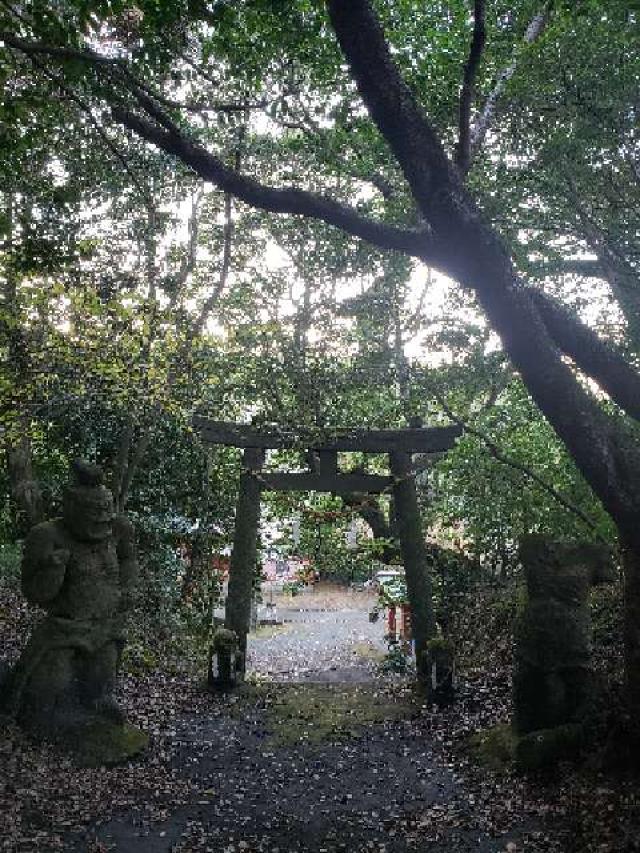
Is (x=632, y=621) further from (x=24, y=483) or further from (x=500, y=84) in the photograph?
(x=24, y=483)

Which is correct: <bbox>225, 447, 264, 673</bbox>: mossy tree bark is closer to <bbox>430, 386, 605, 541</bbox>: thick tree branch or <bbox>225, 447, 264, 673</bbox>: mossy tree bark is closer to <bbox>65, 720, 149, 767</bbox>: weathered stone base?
<bbox>65, 720, 149, 767</bbox>: weathered stone base

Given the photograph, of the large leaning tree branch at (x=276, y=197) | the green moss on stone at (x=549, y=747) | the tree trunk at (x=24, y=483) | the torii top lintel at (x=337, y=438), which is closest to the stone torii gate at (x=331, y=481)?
the torii top lintel at (x=337, y=438)

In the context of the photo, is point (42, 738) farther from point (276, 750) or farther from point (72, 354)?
point (72, 354)

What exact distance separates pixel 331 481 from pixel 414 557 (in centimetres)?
187

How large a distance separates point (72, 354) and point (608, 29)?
22.1 feet

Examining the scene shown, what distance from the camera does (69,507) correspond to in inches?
263

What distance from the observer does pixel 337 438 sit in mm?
10344

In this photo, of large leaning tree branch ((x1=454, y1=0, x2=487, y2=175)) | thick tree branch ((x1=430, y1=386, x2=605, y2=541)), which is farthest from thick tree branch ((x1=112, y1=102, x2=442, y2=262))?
thick tree branch ((x1=430, y1=386, x2=605, y2=541))

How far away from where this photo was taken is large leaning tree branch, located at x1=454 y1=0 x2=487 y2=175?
13.3 feet

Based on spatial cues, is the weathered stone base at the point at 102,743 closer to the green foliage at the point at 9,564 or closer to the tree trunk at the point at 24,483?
the tree trunk at the point at 24,483

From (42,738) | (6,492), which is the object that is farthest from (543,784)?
(6,492)

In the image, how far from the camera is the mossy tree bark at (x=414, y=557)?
394 inches

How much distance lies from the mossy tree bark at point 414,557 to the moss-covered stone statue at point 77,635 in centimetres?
474

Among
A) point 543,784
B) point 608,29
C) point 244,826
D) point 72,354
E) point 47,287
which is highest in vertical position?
point 608,29
